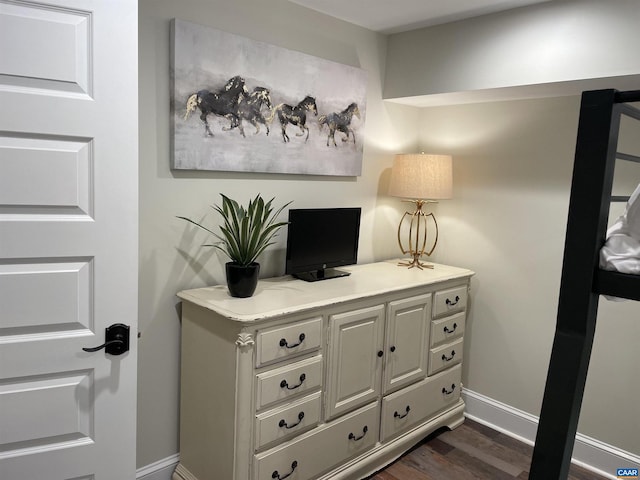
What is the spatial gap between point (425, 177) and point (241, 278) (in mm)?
1376

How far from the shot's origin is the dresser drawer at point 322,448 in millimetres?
2074

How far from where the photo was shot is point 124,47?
61.7 inches

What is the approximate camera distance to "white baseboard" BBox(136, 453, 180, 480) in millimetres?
2304

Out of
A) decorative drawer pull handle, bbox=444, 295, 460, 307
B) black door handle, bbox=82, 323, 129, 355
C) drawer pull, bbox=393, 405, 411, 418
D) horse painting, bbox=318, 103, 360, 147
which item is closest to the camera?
black door handle, bbox=82, 323, 129, 355

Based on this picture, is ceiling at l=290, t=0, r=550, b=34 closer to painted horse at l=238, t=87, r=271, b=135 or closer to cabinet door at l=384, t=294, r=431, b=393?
painted horse at l=238, t=87, r=271, b=135

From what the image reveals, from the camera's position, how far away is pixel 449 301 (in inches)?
115

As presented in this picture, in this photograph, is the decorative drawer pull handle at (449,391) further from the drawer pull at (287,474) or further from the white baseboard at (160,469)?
the white baseboard at (160,469)

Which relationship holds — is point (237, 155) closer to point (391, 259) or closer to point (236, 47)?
point (236, 47)

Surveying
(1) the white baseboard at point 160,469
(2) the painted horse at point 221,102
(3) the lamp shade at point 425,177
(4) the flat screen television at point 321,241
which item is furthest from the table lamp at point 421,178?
(1) the white baseboard at point 160,469

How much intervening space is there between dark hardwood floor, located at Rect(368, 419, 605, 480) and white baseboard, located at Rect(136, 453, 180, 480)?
3.23 feet

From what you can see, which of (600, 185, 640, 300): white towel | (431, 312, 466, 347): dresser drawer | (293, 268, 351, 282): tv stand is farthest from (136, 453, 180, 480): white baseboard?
(600, 185, 640, 300): white towel

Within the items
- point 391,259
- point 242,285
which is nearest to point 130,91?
point 242,285

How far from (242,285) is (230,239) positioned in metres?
0.21

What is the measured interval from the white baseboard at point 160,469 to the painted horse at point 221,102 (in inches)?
60.9
